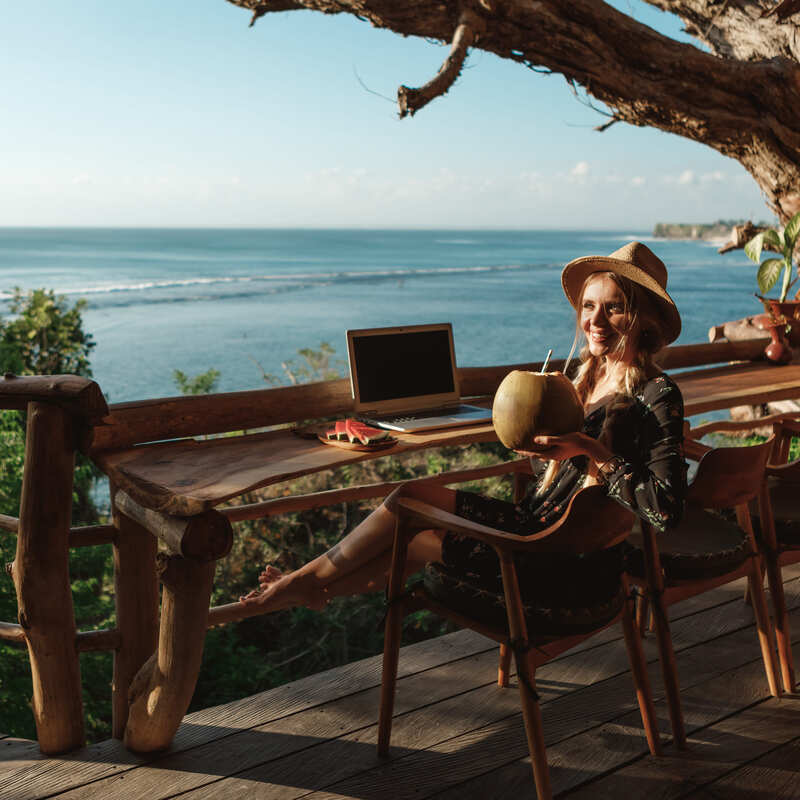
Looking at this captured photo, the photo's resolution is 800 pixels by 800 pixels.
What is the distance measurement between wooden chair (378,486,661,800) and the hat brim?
533 millimetres

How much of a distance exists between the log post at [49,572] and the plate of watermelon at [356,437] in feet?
2.25

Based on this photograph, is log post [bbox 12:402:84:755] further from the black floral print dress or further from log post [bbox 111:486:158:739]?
the black floral print dress

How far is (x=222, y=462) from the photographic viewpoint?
2094 millimetres

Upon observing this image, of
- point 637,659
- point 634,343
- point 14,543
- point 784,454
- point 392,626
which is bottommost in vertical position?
point 14,543

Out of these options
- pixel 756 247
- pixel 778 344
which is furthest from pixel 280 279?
pixel 778 344

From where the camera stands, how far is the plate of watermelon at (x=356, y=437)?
7.20 feet

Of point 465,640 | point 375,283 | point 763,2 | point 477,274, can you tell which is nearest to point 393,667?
point 465,640

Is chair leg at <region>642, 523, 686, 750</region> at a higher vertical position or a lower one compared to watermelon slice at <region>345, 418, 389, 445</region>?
lower

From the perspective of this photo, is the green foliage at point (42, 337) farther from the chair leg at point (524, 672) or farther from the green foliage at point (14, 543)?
the chair leg at point (524, 672)

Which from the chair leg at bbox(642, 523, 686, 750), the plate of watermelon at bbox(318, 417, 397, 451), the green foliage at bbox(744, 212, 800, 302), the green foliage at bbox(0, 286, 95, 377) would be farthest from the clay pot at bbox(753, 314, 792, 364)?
the green foliage at bbox(0, 286, 95, 377)

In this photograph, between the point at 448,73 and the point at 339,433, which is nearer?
the point at 339,433

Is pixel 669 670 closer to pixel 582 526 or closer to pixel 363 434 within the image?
pixel 582 526

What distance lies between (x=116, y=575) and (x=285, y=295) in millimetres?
34123

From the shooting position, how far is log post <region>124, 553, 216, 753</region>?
73.4 inches
